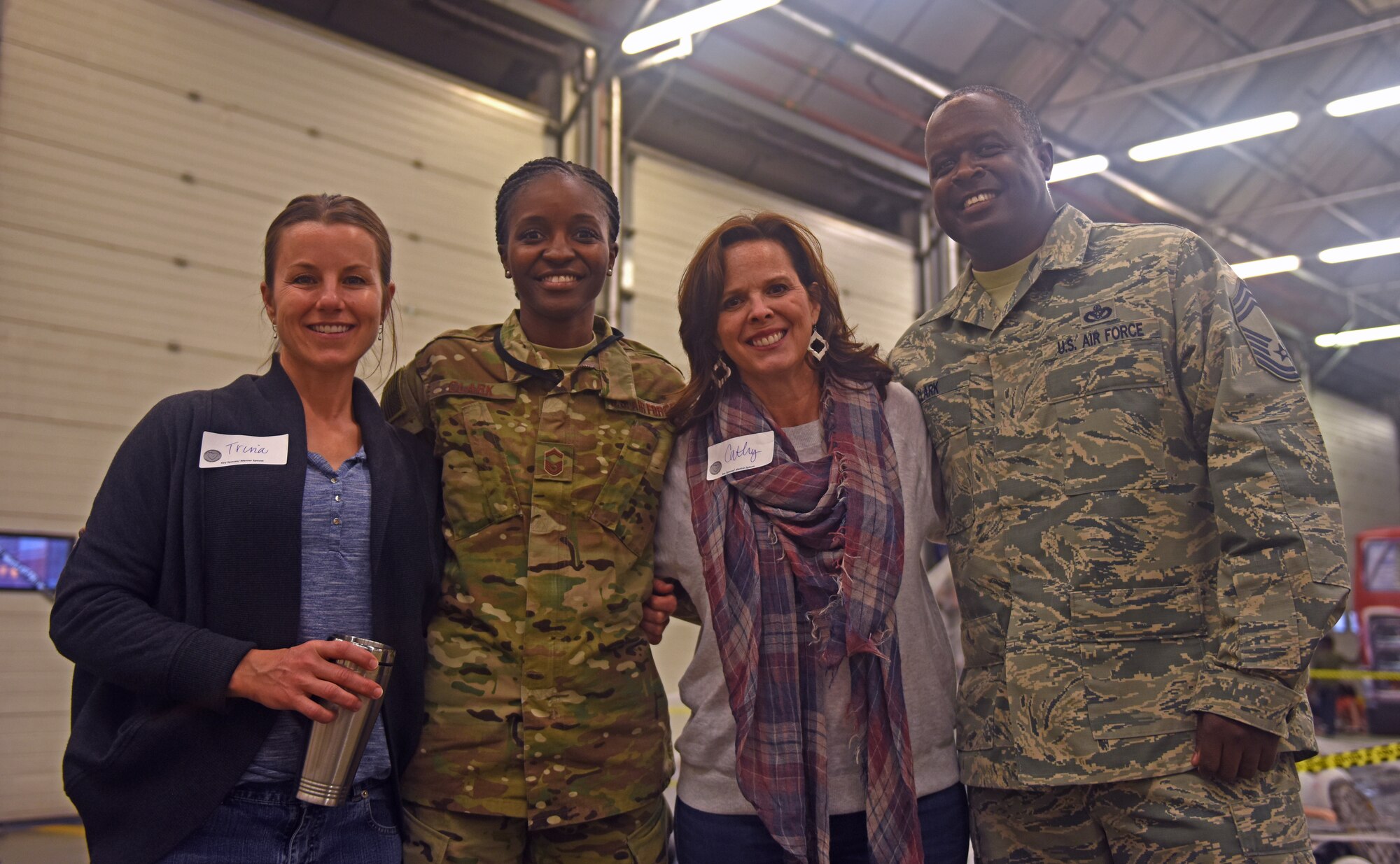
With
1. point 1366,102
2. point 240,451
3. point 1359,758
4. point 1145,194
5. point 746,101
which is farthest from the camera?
point 1145,194

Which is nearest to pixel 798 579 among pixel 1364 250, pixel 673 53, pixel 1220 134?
pixel 673 53

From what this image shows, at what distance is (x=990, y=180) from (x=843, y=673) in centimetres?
111

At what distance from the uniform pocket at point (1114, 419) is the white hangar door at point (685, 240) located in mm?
6139

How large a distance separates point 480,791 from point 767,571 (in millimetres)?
696

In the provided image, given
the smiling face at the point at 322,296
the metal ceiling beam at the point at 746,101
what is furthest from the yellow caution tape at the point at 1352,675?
the smiling face at the point at 322,296

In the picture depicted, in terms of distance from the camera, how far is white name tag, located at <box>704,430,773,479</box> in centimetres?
214

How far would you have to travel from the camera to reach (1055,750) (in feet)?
6.27

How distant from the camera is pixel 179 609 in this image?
165 cm

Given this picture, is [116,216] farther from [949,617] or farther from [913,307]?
[913,307]

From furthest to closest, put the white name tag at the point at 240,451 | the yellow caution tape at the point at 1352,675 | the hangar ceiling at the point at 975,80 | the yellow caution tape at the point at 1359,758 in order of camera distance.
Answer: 1. the yellow caution tape at the point at 1352,675
2. the hangar ceiling at the point at 975,80
3. the yellow caution tape at the point at 1359,758
4. the white name tag at the point at 240,451

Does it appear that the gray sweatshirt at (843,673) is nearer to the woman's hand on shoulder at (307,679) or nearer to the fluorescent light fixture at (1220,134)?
the woman's hand on shoulder at (307,679)

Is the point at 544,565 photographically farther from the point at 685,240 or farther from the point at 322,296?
the point at 685,240

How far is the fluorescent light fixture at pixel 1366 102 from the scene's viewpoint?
8883 mm

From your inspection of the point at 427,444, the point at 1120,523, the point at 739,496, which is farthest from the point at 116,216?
the point at 1120,523
